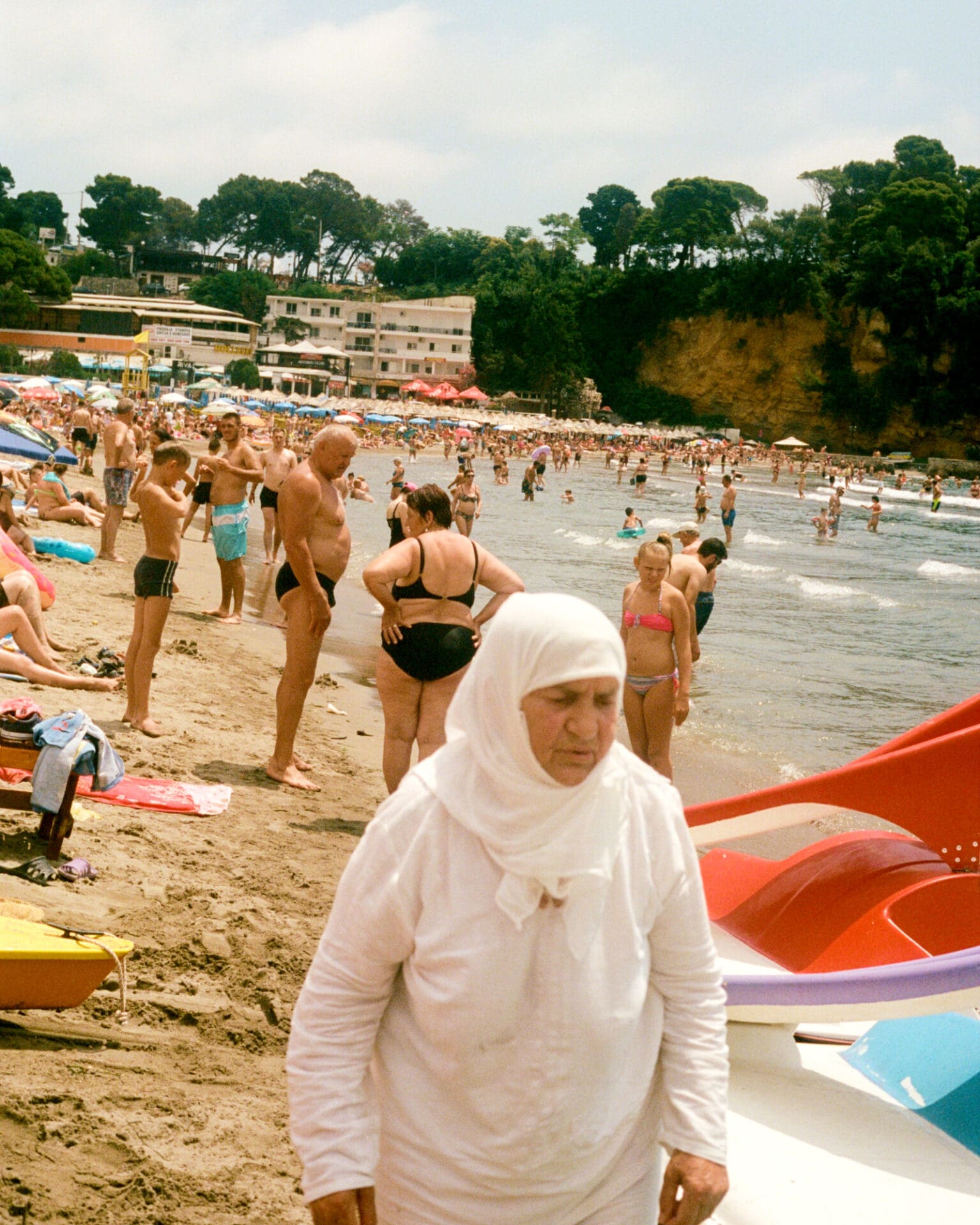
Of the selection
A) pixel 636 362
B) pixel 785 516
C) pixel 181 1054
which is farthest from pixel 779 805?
pixel 636 362

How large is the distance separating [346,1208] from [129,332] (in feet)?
310

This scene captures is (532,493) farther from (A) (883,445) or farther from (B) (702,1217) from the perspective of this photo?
(A) (883,445)

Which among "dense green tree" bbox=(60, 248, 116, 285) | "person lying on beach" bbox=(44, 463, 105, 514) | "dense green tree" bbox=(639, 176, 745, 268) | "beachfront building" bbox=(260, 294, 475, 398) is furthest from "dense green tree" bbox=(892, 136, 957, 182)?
"person lying on beach" bbox=(44, 463, 105, 514)

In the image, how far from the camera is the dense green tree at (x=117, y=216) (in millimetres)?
137625

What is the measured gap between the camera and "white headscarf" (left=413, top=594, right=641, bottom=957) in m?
1.51

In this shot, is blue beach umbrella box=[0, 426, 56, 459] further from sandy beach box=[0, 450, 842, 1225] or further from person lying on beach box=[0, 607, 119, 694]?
person lying on beach box=[0, 607, 119, 694]

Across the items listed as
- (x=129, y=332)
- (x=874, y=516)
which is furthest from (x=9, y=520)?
(x=129, y=332)

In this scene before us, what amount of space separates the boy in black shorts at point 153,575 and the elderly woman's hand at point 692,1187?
4.98 m

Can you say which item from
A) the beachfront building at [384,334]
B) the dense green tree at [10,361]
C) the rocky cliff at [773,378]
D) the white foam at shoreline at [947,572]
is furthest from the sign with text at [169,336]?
the white foam at shoreline at [947,572]

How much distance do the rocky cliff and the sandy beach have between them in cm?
7351

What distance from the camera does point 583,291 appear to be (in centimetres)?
8925

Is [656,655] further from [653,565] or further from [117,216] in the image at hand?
[117,216]

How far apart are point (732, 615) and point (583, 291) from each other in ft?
247

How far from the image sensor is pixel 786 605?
19.7m
